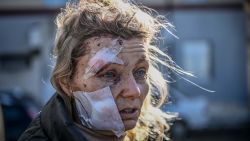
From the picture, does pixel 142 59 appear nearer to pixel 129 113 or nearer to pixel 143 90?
pixel 143 90

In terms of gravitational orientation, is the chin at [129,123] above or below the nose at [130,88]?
below

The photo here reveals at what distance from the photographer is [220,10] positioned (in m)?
21.0

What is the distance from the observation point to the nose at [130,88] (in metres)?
2.42

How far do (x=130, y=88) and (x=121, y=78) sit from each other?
0.18 ft

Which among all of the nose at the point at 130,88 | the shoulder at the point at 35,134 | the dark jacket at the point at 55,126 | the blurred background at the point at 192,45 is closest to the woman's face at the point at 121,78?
the nose at the point at 130,88

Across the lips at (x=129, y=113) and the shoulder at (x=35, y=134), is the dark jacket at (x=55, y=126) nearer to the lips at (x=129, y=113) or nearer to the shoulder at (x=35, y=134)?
the shoulder at (x=35, y=134)

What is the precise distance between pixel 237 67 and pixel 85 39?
1895 centimetres

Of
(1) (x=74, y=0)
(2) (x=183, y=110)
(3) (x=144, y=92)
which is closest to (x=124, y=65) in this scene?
(3) (x=144, y=92)

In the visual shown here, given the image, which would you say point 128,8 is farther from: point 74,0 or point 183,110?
point 183,110

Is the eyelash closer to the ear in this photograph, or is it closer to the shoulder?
the ear

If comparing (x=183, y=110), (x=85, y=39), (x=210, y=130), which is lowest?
(x=210, y=130)

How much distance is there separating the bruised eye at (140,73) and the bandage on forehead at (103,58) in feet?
0.30

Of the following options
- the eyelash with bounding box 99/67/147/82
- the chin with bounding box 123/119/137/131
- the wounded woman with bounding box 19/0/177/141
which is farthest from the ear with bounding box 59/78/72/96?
the chin with bounding box 123/119/137/131

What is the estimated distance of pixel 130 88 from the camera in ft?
7.97
